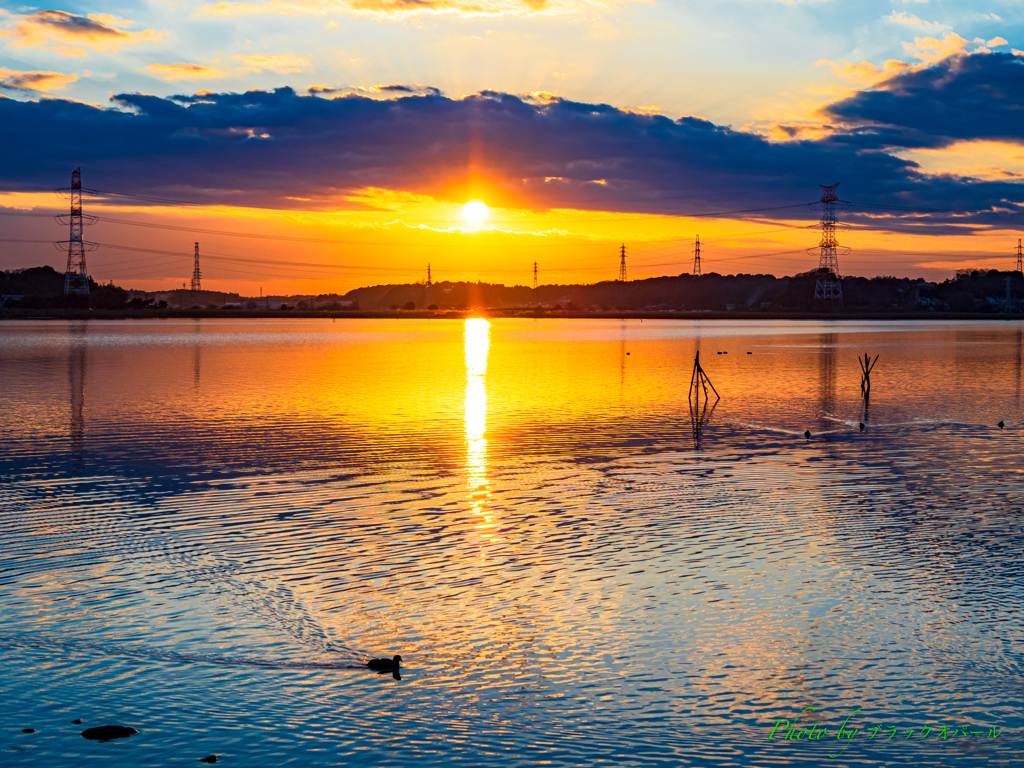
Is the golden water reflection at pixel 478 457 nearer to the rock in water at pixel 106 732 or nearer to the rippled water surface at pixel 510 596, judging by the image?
the rippled water surface at pixel 510 596

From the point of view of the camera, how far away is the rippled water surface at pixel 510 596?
36.1 feet

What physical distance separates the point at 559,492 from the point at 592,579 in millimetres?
8120

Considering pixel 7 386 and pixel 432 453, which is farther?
pixel 7 386

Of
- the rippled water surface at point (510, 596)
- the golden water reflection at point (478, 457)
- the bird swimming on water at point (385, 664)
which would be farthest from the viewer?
the golden water reflection at point (478, 457)

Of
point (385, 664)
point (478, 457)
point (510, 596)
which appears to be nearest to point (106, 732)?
point (385, 664)

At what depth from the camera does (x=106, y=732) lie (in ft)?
35.3

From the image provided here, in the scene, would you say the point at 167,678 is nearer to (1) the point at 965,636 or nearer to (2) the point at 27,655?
(2) the point at 27,655

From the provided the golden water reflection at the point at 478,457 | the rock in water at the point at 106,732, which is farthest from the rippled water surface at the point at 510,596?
the golden water reflection at the point at 478,457

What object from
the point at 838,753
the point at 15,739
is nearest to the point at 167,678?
the point at 15,739

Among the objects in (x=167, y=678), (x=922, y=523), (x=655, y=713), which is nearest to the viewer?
(x=655, y=713)

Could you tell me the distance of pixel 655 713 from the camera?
1148 centimetres

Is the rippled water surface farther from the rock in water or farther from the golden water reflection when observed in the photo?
the golden water reflection

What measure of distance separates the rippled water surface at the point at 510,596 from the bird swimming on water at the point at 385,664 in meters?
0.20

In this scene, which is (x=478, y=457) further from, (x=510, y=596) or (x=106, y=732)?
(x=106, y=732)
